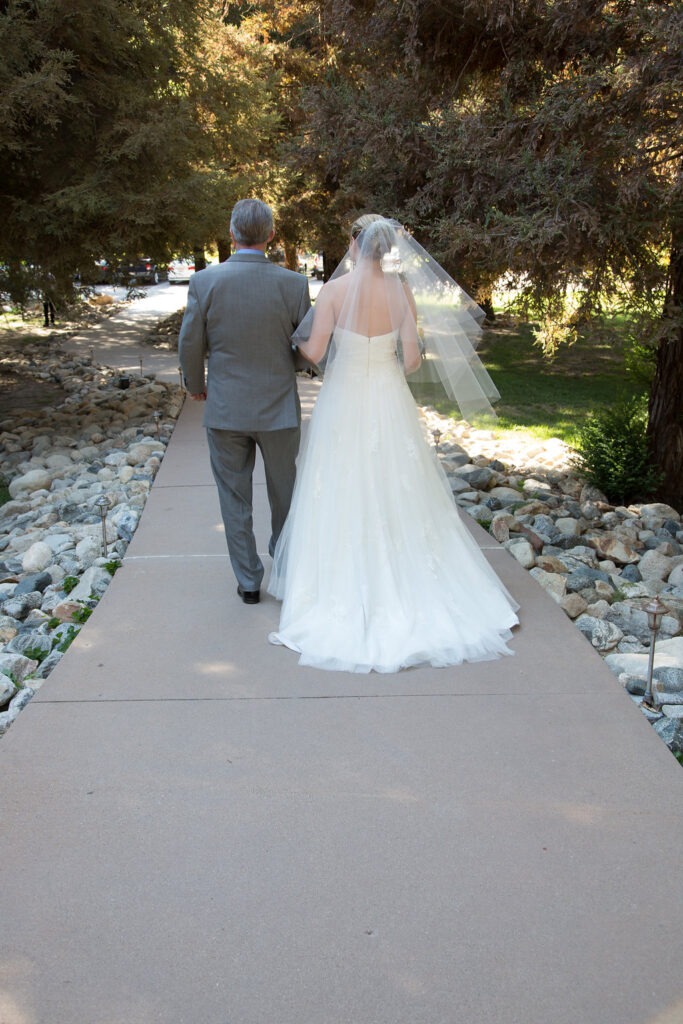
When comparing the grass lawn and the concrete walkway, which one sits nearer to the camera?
the concrete walkway

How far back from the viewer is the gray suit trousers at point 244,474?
5.05 meters

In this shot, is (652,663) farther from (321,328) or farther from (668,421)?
(668,421)

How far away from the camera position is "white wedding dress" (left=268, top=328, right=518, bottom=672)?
461 cm

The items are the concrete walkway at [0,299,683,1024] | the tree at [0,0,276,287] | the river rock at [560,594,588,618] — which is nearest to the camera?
the concrete walkway at [0,299,683,1024]

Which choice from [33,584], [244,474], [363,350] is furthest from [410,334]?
[33,584]

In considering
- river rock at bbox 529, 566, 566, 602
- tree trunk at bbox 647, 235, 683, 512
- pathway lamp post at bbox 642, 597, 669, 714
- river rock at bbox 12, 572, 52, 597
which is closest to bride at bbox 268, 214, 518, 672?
river rock at bbox 529, 566, 566, 602

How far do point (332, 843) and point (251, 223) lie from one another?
10.2ft

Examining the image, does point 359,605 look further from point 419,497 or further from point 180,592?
point 180,592

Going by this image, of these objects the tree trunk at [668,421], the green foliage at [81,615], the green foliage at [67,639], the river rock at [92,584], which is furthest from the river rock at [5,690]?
the tree trunk at [668,421]

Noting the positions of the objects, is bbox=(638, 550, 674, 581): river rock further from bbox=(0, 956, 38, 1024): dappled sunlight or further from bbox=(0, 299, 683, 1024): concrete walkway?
bbox=(0, 956, 38, 1024): dappled sunlight

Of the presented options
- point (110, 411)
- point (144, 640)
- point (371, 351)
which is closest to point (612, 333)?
point (371, 351)

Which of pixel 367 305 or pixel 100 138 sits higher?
pixel 100 138

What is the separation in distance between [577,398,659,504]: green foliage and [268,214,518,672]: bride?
12.3ft

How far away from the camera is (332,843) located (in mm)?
3096
